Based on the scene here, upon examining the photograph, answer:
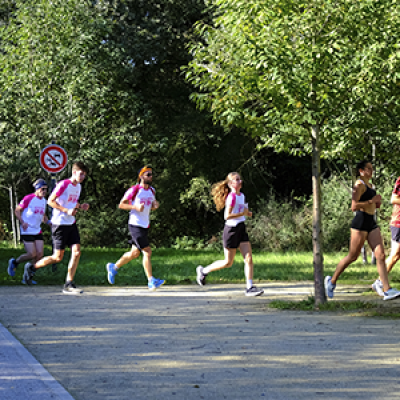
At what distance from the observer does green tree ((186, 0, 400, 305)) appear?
27.2ft

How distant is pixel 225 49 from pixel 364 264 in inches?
374

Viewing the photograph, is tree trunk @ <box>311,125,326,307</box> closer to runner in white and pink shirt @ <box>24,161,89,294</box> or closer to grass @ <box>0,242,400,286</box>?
grass @ <box>0,242,400,286</box>

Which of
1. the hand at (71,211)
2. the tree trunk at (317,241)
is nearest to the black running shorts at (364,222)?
the tree trunk at (317,241)

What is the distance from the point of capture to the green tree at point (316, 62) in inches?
326

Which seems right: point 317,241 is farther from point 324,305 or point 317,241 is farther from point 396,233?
point 396,233

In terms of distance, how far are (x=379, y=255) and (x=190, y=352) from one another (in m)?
3.94

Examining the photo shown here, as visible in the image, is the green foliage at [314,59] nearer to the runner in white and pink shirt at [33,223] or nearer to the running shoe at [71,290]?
the running shoe at [71,290]

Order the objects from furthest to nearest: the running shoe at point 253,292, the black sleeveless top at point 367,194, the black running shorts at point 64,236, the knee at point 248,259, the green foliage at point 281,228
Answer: the green foliage at point 281,228 → the black running shorts at point 64,236 → the knee at point 248,259 → the running shoe at point 253,292 → the black sleeveless top at point 367,194

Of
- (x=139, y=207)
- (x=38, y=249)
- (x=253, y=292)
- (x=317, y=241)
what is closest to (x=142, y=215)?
(x=139, y=207)

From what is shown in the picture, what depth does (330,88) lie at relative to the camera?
8.47 metres

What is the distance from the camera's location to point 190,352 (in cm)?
618

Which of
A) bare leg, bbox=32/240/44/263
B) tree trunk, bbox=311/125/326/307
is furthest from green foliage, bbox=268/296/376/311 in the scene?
bare leg, bbox=32/240/44/263

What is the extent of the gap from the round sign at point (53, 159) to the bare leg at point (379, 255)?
24.5 ft

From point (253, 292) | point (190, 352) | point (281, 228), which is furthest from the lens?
point (281, 228)
